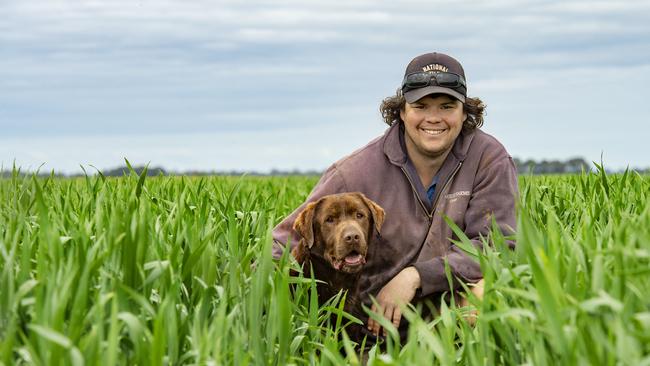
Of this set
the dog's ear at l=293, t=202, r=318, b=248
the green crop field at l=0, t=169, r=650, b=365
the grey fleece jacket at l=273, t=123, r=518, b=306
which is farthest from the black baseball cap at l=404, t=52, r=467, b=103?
the green crop field at l=0, t=169, r=650, b=365

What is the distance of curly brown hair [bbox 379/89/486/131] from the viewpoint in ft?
21.1

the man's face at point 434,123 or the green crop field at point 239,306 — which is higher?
the man's face at point 434,123

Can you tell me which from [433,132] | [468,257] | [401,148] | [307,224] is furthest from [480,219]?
[307,224]

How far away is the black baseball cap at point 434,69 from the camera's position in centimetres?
598

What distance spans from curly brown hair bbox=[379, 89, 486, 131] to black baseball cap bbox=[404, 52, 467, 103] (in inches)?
10.1

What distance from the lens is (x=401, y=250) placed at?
6.07 m

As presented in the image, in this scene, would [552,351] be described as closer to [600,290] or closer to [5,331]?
[600,290]

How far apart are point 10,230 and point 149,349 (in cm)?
159

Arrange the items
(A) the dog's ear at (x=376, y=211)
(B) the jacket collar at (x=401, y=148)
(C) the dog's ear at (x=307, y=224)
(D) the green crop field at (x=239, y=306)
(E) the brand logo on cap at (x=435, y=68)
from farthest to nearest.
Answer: (B) the jacket collar at (x=401, y=148)
(E) the brand logo on cap at (x=435, y=68)
(A) the dog's ear at (x=376, y=211)
(C) the dog's ear at (x=307, y=224)
(D) the green crop field at (x=239, y=306)

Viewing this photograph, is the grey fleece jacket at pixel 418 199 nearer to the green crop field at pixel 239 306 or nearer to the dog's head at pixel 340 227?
the dog's head at pixel 340 227

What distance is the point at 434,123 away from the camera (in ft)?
19.8

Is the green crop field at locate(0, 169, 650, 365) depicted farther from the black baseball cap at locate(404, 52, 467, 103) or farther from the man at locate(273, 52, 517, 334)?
the black baseball cap at locate(404, 52, 467, 103)

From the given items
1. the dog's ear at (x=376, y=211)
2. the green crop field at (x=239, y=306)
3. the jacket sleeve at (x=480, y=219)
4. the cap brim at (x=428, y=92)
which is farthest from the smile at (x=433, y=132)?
the green crop field at (x=239, y=306)

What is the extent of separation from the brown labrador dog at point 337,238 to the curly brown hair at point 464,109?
103 centimetres
